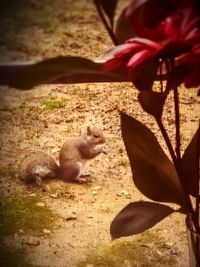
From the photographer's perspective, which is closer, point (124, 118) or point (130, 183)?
point (124, 118)

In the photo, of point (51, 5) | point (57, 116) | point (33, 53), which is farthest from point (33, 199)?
point (51, 5)

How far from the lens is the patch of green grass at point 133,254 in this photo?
78 cm

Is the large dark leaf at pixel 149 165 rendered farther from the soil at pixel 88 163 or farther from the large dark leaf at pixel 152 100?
the soil at pixel 88 163

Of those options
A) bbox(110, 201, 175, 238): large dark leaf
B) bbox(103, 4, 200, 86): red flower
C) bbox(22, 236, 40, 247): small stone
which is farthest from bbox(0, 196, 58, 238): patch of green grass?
bbox(103, 4, 200, 86): red flower

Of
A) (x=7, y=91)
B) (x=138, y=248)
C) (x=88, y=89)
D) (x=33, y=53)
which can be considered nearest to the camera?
(x=138, y=248)

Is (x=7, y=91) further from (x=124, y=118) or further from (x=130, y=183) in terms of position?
(x=124, y=118)

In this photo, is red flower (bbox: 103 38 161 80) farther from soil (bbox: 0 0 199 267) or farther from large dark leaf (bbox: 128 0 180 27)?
soil (bbox: 0 0 199 267)

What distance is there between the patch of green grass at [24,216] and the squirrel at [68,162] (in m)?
0.06

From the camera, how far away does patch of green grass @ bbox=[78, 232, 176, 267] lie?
2.55ft

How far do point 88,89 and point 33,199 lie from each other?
229 mm

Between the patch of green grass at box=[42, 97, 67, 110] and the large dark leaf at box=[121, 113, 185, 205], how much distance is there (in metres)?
0.47

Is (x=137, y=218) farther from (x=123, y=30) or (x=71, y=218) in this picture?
(x=71, y=218)

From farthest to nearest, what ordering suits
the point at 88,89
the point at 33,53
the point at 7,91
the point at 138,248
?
1. the point at 33,53
2. the point at 7,91
3. the point at 88,89
4. the point at 138,248

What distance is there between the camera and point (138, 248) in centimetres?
81
